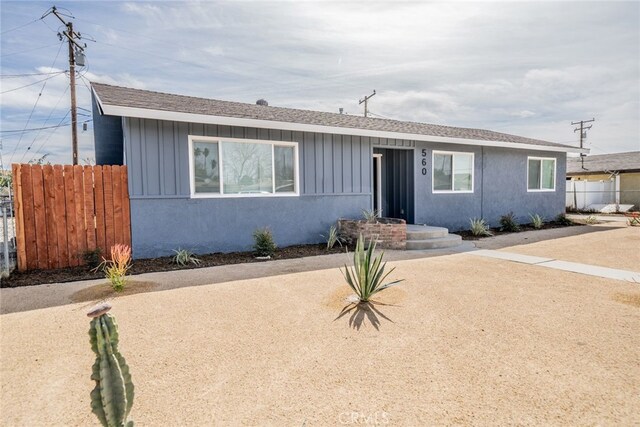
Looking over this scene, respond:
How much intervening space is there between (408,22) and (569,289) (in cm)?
665

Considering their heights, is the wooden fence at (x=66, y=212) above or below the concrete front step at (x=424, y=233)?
above

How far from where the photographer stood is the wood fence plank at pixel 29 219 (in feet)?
20.1

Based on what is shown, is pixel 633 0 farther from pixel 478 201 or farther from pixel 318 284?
pixel 318 284

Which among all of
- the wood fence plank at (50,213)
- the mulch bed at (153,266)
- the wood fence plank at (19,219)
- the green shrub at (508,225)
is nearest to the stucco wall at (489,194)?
the green shrub at (508,225)

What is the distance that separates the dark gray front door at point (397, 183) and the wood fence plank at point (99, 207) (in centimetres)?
766

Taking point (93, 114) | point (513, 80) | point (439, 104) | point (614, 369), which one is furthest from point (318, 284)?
point (439, 104)

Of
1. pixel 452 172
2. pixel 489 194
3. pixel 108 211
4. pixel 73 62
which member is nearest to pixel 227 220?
pixel 108 211

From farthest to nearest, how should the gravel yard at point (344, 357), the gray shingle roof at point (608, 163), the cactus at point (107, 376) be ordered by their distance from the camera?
the gray shingle roof at point (608, 163)
the gravel yard at point (344, 357)
the cactus at point (107, 376)

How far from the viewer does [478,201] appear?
12.1m

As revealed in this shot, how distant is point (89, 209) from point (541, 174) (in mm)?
15650

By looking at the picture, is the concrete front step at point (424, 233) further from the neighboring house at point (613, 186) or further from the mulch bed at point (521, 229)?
the neighboring house at point (613, 186)

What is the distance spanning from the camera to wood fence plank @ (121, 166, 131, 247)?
22.6 ft

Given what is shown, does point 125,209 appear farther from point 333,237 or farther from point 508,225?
point 508,225

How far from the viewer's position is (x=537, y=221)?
12828 millimetres
